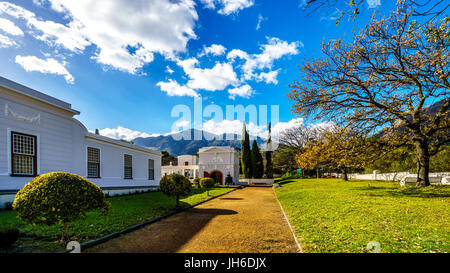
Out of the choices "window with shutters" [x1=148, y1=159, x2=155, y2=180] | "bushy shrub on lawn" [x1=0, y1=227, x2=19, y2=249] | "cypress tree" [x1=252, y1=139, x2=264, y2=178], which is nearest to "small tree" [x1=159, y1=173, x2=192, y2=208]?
"bushy shrub on lawn" [x1=0, y1=227, x2=19, y2=249]

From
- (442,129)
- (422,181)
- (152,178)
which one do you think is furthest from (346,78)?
(152,178)

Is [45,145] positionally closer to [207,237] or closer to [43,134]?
[43,134]

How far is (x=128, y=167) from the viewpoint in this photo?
1672 cm

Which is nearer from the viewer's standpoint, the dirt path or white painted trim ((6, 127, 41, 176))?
the dirt path

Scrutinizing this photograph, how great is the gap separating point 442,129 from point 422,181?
4.00 meters

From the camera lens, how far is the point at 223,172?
3328 centimetres

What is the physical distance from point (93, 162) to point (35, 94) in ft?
17.0

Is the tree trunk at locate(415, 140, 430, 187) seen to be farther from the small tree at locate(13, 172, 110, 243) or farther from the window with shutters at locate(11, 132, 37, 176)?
the window with shutters at locate(11, 132, 37, 176)

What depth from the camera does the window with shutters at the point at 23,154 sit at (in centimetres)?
889

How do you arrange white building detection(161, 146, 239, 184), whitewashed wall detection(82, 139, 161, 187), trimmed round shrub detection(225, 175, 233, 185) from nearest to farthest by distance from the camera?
whitewashed wall detection(82, 139, 161, 187), trimmed round shrub detection(225, 175, 233, 185), white building detection(161, 146, 239, 184)

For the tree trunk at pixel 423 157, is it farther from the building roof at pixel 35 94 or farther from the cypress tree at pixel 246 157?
the cypress tree at pixel 246 157

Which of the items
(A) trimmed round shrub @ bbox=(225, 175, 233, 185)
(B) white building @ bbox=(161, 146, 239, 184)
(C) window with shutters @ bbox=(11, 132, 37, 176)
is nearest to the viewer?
(C) window with shutters @ bbox=(11, 132, 37, 176)

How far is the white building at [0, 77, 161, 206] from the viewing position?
339 inches
